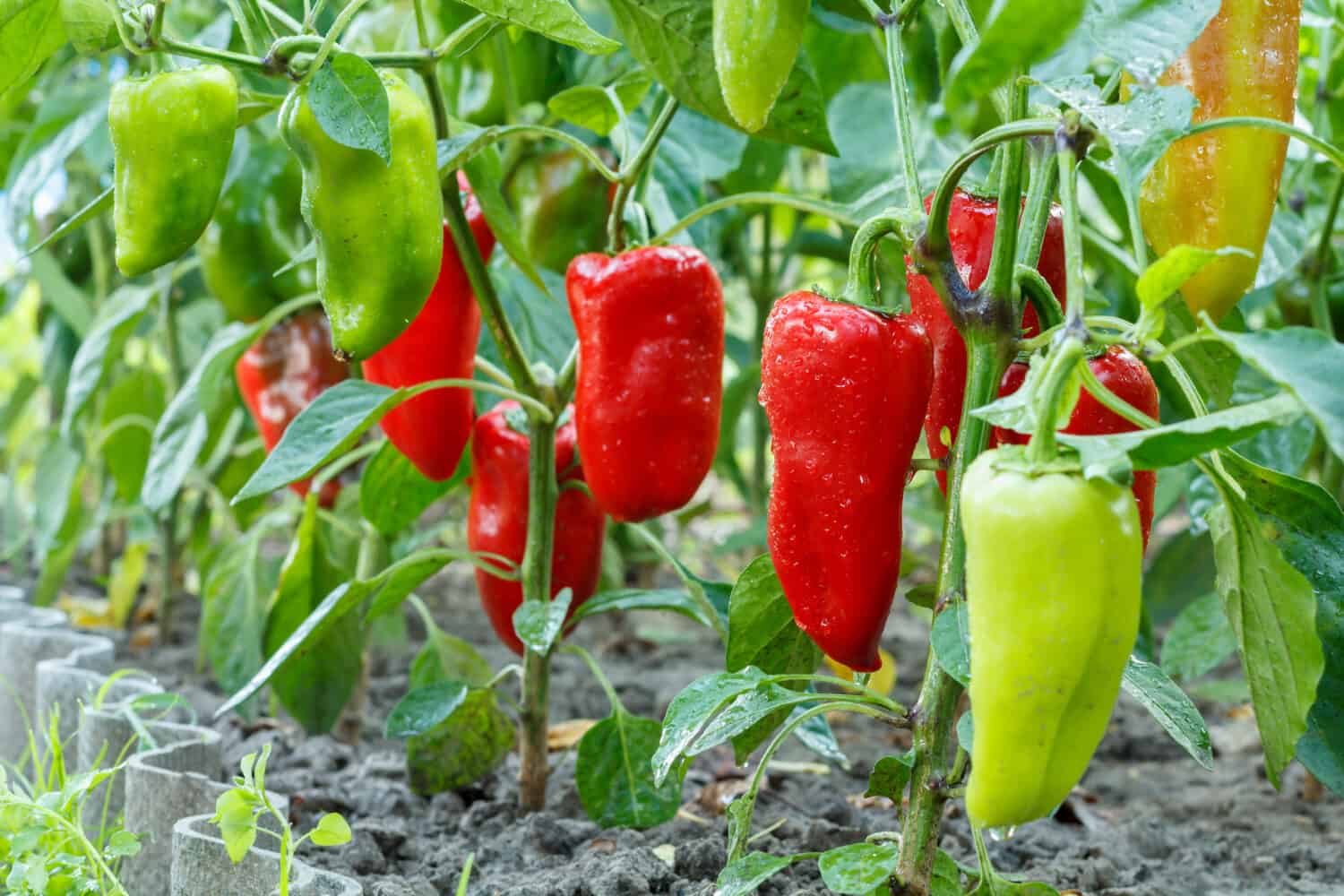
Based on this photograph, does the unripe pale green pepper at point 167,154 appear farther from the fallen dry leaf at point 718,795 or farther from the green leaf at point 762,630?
the fallen dry leaf at point 718,795

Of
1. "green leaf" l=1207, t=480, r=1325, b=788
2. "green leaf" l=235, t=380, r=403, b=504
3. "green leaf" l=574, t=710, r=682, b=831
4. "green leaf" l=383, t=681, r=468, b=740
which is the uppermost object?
"green leaf" l=235, t=380, r=403, b=504

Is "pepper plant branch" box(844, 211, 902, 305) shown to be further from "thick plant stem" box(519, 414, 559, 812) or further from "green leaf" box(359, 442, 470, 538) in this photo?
"green leaf" box(359, 442, 470, 538)

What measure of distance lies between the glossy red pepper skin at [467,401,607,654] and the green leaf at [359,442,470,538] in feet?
0.22

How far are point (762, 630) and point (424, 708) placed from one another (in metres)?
0.38

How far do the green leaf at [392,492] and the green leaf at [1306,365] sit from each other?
921mm

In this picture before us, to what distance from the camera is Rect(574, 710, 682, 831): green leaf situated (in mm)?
1237

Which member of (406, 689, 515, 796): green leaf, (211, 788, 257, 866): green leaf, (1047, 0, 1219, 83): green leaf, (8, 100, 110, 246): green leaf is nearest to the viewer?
(1047, 0, 1219, 83): green leaf

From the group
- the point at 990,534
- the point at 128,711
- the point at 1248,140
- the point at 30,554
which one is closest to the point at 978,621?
the point at 990,534

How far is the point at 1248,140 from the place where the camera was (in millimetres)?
814

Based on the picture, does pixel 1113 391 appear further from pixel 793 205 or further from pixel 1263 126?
pixel 793 205

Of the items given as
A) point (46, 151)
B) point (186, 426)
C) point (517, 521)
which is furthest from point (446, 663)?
point (46, 151)

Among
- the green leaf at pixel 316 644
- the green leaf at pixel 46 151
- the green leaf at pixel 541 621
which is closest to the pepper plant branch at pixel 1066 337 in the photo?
the green leaf at pixel 541 621

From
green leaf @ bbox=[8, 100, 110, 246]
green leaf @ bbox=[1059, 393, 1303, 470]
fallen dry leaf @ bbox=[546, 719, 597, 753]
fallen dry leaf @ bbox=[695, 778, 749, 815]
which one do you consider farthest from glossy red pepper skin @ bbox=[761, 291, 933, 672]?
green leaf @ bbox=[8, 100, 110, 246]

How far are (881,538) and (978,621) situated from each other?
0.83 feet
